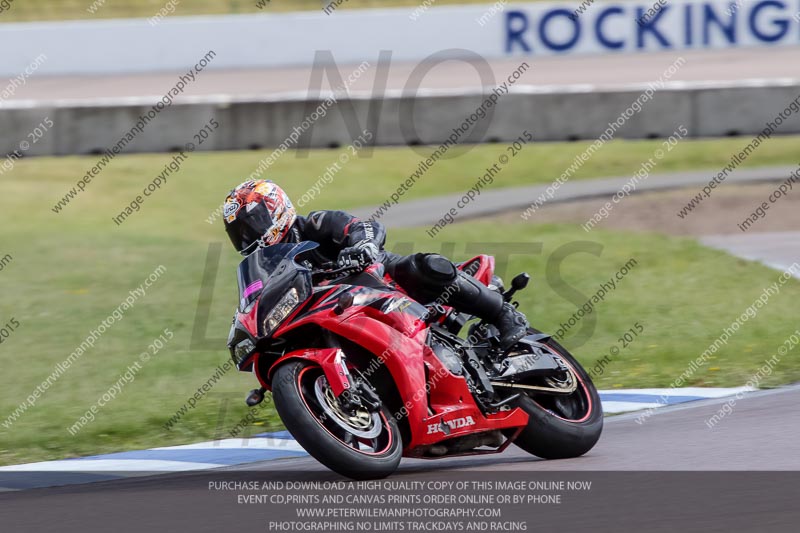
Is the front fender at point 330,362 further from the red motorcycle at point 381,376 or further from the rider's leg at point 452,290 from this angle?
the rider's leg at point 452,290

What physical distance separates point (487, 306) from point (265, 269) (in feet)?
4.05

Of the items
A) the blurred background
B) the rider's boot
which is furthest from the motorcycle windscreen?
the blurred background

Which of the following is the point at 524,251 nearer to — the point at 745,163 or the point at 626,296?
the point at 626,296

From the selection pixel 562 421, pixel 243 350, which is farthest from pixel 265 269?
pixel 562 421

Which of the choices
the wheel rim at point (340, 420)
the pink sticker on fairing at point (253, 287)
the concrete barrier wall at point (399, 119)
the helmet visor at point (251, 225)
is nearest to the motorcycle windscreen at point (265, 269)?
the pink sticker on fairing at point (253, 287)

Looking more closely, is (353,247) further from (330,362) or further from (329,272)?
(330,362)

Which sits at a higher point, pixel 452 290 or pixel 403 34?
pixel 452 290

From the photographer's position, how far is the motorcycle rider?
20.3ft

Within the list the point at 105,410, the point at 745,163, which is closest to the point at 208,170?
the point at 745,163

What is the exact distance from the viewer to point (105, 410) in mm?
8875

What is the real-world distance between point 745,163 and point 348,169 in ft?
22.5

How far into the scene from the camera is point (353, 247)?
618 cm

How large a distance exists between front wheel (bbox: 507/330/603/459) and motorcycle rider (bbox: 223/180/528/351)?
1.16 feet

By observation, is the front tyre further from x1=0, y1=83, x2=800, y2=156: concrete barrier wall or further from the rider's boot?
x1=0, y1=83, x2=800, y2=156: concrete barrier wall
